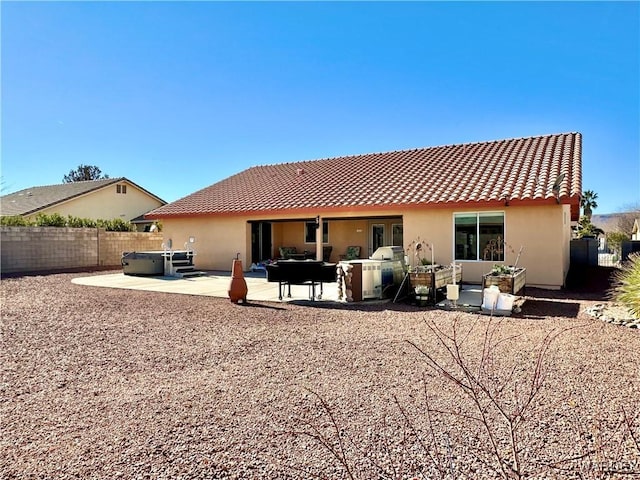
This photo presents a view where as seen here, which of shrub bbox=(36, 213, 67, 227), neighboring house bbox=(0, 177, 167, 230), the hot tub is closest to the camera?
the hot tub

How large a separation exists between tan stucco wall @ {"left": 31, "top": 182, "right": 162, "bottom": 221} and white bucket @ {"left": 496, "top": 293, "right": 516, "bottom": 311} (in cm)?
3174

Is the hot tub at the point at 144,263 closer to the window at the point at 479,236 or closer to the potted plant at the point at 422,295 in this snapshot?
the potted plant at the point at 422,295

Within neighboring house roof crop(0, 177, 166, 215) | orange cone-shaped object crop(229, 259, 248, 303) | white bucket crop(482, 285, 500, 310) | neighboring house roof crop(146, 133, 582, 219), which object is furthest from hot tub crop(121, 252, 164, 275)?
neighboring house roof crop(0, 177, 166, 215)

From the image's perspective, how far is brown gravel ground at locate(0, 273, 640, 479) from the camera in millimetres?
2992

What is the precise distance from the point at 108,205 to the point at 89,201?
1.50 meters

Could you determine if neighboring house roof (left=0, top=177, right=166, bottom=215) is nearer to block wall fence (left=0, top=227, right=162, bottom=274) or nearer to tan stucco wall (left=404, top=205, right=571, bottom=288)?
block wall fence (left=0, top=227, right=162, bottom=274)

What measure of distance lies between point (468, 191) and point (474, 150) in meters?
5.19

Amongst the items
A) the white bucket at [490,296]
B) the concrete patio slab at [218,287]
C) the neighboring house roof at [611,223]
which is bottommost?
the concrete patio slab at [218,287]

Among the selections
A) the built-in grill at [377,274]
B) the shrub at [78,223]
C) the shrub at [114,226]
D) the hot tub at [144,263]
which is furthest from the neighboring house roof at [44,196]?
the built-in grill at [377,274]

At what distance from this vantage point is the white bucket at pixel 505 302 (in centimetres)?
876

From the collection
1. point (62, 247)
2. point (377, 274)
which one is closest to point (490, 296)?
point (377, 274)

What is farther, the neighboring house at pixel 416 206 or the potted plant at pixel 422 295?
the neighboring house at pixel 416 206

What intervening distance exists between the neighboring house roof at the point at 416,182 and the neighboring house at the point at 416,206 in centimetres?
4

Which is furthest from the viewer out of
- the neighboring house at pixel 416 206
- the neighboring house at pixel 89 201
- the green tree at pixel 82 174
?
the green tree at pixel 82 174
